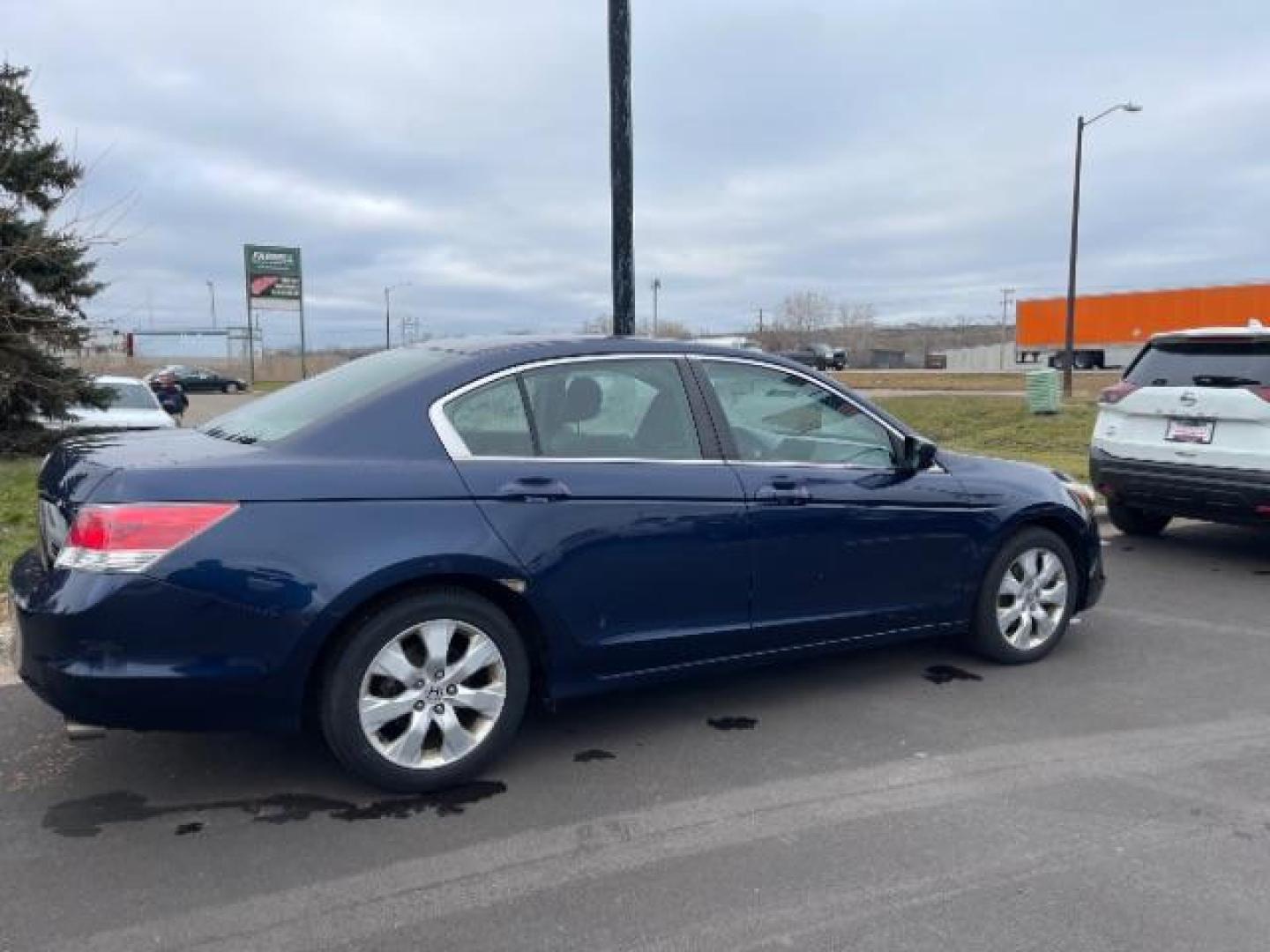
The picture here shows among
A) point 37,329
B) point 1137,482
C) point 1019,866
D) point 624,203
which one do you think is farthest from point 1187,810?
point 37,329

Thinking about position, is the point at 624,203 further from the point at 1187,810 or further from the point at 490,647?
the point at 1187,810

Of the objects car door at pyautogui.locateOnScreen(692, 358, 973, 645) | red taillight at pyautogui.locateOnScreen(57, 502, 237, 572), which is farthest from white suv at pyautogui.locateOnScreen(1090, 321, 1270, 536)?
red taillight at pyautogui.locateOnScreen(57, 502, 237, 572)

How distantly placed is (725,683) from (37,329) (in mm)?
12015

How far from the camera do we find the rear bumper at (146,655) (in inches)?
124

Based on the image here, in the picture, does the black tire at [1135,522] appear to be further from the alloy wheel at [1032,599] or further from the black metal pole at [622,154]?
the black metal pole at [622,154]

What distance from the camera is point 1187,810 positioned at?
11.5ft

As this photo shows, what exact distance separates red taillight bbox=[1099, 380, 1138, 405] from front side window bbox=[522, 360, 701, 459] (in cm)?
472

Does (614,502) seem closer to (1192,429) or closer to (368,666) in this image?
(368,666)

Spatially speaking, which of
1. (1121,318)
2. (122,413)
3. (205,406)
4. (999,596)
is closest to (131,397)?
(122,413)

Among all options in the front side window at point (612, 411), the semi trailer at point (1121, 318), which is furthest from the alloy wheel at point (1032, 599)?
the semi trailer at point (1121, 318)

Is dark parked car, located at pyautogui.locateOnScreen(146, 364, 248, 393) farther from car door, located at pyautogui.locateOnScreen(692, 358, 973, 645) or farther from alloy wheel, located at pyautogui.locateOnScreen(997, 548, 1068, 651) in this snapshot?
alloy wheel, located at pyautogui.locateOnScreen(997, 548, 1068, 651)

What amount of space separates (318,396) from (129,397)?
12.1 metres

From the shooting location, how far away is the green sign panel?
61188mm

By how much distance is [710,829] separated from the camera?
3379 mm
